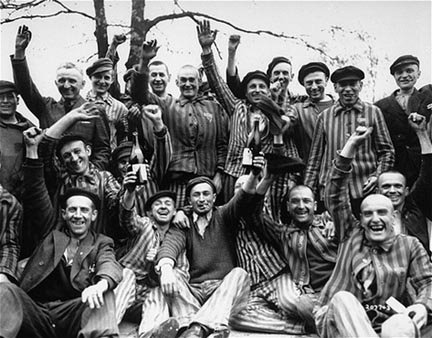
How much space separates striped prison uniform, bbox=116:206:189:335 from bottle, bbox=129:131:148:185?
30 centimetres

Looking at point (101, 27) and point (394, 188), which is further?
point (101, 27)

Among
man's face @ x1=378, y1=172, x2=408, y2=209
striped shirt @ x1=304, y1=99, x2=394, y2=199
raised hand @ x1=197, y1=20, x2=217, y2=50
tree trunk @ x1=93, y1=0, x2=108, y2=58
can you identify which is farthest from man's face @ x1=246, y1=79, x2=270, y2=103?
tree trunk @ x1=93, y1=0, x2=108, y2=58

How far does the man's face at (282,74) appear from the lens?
709 centimetres

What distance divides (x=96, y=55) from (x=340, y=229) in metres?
5.51

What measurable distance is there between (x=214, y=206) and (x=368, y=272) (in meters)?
1.79

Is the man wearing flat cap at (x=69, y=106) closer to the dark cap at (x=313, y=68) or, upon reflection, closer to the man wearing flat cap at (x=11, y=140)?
Result: the man wearing flat cap at (x=11, y=140)

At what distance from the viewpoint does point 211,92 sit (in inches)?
299

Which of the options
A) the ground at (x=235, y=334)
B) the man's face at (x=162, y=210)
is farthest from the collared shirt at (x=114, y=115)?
the ground at (x=235, y=334)

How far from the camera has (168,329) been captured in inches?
210

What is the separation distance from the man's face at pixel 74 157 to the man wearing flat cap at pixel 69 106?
359 mm

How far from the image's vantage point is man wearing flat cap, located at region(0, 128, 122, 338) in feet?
16.7

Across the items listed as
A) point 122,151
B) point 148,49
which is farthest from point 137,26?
point 122,151

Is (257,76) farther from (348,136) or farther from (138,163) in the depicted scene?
(138,163)

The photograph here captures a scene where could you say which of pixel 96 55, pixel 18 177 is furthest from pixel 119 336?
pixel 96 55
